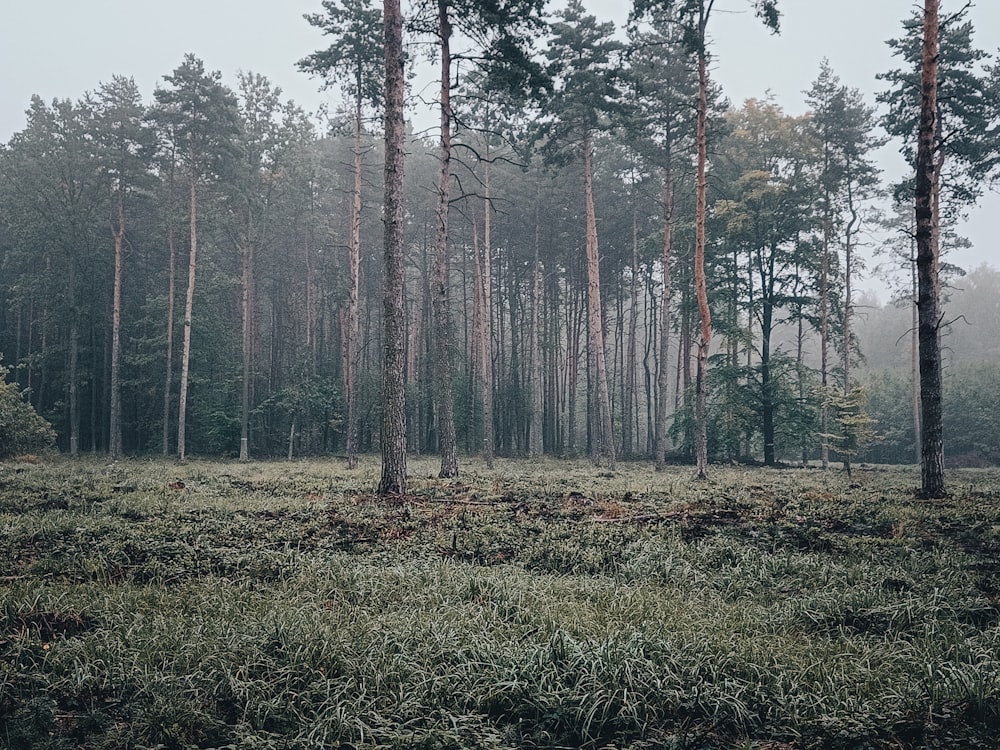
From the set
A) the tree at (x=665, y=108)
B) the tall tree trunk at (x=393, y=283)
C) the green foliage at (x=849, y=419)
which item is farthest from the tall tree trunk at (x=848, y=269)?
the tall tree trunk at (x=393, y=283)

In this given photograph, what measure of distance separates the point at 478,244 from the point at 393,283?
63.1ft

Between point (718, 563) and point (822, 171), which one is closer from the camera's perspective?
point (718, 563)

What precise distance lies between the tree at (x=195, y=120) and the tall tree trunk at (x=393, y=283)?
1708cm

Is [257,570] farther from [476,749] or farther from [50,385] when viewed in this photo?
[50,385]

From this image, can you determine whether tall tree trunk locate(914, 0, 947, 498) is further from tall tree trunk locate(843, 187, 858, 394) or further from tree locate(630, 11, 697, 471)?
tall tree trunk locate(843, 187, 858, 394)

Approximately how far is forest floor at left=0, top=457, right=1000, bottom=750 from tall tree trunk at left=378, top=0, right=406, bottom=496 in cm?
274

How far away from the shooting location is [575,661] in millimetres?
3402

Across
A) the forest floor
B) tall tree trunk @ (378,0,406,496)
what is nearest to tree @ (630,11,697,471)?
tall tree trunk @ (378,0,406,496)

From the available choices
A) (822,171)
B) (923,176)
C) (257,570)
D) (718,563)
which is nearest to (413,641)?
(257,570)

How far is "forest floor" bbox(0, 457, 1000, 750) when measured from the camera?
9.66 ft

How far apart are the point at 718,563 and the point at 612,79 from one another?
18.1m

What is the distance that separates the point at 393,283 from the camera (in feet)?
35.3

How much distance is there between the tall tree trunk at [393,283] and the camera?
34.7 ft

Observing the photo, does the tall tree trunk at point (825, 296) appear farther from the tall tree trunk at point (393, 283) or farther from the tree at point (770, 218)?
the tall tree trunk at point (393, 283)
